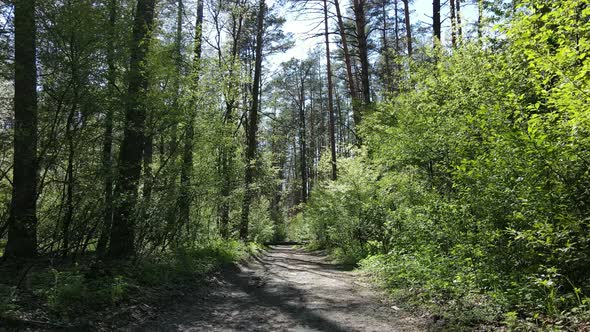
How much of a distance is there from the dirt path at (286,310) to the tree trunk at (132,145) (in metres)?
2.29

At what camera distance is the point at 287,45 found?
25688mm

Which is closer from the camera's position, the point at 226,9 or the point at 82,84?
the point at 82,84

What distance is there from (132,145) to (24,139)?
226cm

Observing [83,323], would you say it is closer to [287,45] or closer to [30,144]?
[30,144]

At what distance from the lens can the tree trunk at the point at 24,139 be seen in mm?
6598

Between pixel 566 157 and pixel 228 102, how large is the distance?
44.0 feet

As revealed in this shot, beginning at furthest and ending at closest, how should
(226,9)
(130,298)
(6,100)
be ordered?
(226,9), (6,100), (130,298)

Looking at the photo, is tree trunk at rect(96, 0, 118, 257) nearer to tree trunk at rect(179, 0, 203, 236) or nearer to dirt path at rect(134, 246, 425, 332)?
tree trunk at rect(179, 0, 203, 236)

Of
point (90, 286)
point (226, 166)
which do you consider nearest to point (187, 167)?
point (226, 166)

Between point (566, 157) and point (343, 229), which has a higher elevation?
point (566, 157)

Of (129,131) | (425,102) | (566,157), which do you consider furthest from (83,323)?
(425,102)

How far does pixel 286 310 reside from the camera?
Result: 6.63 meters

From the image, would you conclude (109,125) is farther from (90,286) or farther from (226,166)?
(226,166)

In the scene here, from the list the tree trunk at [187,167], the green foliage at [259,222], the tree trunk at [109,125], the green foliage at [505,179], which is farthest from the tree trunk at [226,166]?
the green foliage at [259,222]
